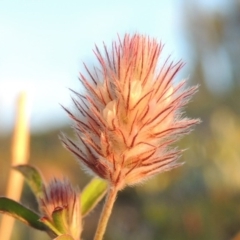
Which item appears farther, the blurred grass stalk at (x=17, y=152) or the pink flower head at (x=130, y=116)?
the blurred grass stalk at (x=17, y=152)

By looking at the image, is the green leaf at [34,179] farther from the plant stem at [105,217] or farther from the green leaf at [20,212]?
the plant stem at [105,217]

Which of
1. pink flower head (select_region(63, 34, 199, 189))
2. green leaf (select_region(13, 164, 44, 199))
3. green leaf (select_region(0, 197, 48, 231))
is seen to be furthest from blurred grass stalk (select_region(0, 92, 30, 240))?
pink flower head (select_region(63, 34, 199, 189))

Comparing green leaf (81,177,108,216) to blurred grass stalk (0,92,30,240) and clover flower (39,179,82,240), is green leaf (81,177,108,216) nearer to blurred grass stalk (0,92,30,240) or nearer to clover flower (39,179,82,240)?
clover flower (39,179,82,240)

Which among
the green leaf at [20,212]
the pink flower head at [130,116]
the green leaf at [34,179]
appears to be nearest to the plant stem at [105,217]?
the pink flower head at [130,116]

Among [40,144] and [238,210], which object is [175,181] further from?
[40,144]

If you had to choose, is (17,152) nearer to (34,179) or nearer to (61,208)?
(34,179)

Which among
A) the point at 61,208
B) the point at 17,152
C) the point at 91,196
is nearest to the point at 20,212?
the point at 61,208
